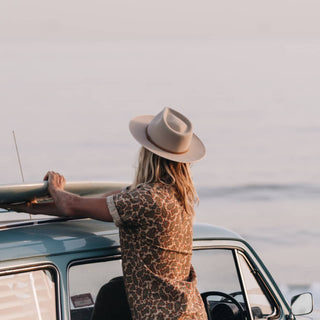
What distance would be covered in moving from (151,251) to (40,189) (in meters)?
0.59

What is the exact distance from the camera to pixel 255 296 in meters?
4.15

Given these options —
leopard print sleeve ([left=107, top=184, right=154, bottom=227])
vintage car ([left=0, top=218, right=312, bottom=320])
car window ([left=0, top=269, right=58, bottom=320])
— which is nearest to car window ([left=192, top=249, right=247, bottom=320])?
vintage car ([left=0, top=218, right=312, bottom=320])

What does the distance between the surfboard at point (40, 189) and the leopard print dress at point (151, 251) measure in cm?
37

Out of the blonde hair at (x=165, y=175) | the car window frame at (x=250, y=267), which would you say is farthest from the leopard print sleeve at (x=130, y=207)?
the car window frame at (x=250, y=267)

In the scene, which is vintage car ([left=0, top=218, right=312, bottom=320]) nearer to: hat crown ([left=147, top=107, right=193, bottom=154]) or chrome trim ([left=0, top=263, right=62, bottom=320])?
chrome trim ([left=0, top=263, right=62, bottom=320])

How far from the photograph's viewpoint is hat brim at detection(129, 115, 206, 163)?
346 centimetres

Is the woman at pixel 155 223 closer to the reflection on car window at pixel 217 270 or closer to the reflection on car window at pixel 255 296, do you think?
the reflection on car window at pixel 217 270

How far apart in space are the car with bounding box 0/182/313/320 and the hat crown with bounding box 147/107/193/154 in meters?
0.49

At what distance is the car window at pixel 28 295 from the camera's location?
320 cm

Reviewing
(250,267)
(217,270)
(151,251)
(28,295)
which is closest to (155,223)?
(151,251)

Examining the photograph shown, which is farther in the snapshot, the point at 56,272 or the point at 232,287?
the point at 232,287

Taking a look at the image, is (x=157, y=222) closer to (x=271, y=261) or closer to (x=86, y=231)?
(x=86, y=231)

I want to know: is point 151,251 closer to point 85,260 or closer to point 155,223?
point 155,223

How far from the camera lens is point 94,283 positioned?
3.59 metres
